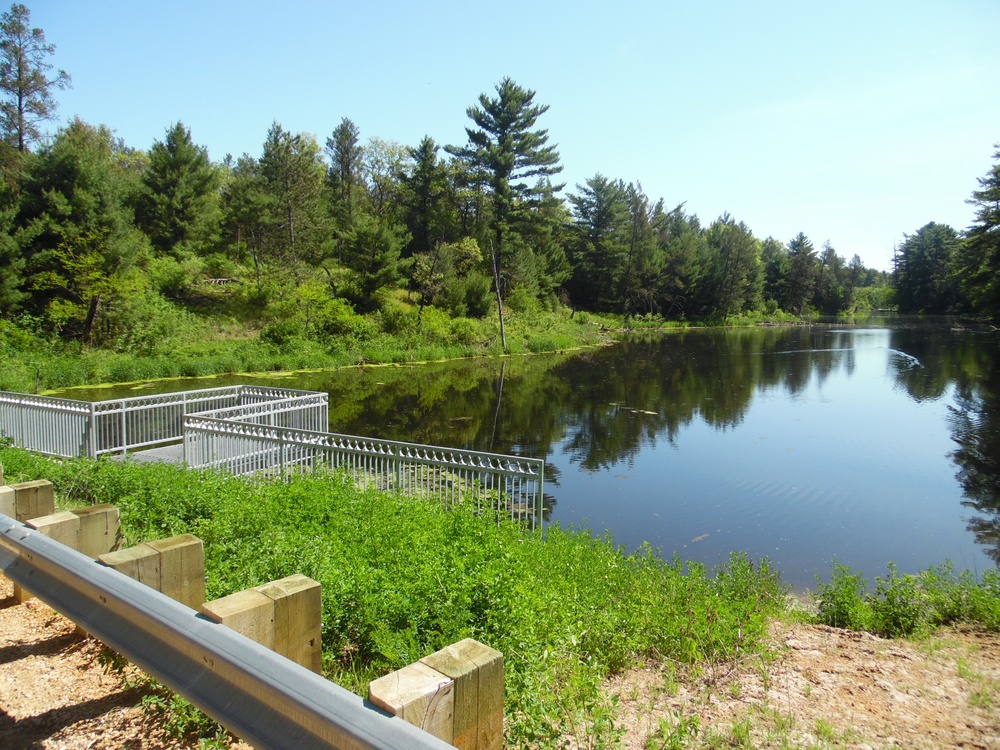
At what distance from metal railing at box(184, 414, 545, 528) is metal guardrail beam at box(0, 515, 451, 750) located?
557 cm

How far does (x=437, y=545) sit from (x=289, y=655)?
287 cm

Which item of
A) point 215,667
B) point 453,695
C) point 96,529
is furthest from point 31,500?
point 453,695

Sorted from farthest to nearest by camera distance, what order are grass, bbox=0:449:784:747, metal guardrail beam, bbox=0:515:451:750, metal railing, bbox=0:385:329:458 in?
metal railing, bbox=0:385:329:458, grass, bbox=0:449:784:747, metal guardrail beam, bbox=0:515:451:750

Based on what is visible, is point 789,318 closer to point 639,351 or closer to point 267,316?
point 639,351

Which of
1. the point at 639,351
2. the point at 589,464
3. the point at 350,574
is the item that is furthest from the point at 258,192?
the point at 350,574

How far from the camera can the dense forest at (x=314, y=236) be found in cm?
3219

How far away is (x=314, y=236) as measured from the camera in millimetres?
46219

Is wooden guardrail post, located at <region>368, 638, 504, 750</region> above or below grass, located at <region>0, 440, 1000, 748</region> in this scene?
above

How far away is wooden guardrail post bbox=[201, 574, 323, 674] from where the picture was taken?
233cm

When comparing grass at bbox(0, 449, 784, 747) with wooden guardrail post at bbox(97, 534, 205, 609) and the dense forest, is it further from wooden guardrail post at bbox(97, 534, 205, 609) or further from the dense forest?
the dense forest

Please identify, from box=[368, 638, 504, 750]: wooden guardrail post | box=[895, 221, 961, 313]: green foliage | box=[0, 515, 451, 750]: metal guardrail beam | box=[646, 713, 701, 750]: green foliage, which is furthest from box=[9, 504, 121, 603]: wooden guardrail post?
box=[895, 221, 961, 313]: green foliage

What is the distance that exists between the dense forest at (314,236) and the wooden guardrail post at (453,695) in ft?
113

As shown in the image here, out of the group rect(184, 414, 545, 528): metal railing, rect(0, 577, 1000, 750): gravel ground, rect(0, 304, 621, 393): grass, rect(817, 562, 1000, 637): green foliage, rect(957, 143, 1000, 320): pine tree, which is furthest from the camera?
rect(957, 143, 1000, 320): pine tree

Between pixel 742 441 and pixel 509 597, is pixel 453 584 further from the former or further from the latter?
pixel 742 441
